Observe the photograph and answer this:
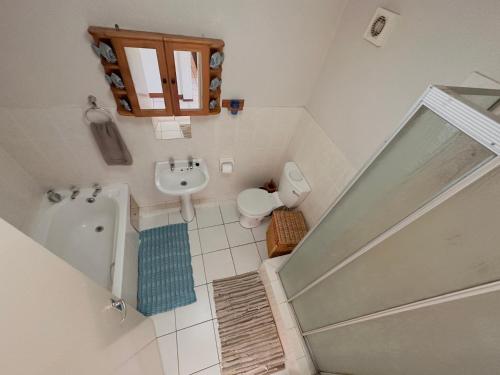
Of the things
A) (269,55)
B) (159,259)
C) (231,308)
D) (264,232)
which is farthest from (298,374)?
(269,55)

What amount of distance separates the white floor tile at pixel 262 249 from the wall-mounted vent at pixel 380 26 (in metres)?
1.83

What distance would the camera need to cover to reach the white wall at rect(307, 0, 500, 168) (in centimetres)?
78

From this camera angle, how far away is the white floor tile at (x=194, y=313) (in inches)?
65.3

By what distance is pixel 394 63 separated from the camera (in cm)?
107

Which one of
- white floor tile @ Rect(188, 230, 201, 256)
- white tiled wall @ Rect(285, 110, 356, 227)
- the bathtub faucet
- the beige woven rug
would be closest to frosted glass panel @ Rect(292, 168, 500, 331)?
white tiled wall @ Rect(285, 110, 356, 227)

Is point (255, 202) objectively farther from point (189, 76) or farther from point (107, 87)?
point (107, 87)

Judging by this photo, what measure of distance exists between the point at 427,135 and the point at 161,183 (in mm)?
1762

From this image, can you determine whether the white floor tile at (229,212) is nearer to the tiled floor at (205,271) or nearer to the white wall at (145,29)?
the tiled floor at (205,271)

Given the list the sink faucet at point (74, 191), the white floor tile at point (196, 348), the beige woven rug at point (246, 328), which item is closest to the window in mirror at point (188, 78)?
the sink faucet at point (74, 191)

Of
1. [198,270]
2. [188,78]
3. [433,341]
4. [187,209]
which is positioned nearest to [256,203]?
[187,209]

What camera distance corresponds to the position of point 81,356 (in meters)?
0.60

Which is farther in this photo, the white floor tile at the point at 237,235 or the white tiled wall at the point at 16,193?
the white floor tile at the point at 237,235

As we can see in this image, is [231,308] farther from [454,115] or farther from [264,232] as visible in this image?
[454,115]

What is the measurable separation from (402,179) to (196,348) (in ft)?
5.75
